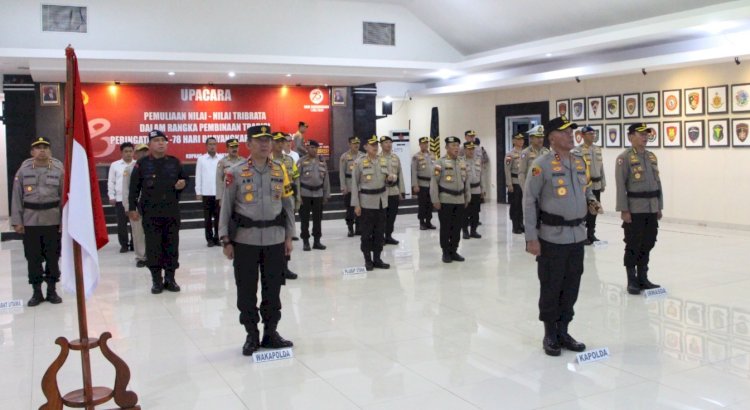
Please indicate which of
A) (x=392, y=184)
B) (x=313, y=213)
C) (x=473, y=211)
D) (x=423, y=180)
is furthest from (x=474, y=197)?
(x=313, y=213)

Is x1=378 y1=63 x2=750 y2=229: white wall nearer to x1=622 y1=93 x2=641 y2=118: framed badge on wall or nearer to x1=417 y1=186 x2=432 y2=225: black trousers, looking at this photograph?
x1=622 y1=93 x2=641 y2=118: framed badge on wall

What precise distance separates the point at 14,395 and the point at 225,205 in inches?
70.3

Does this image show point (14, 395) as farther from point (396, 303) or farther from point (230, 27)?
point (230, 27)

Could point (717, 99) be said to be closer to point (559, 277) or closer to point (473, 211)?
point (473, 211)

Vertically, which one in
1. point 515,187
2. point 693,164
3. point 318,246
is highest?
point 693,164

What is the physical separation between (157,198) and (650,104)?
A: 9.64 m

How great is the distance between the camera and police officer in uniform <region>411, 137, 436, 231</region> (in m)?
11.9

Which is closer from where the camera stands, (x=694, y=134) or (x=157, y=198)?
(x=157, y=198)

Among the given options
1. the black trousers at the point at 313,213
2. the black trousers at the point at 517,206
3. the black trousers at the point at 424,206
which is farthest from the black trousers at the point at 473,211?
the black trousers at the point at 313,213

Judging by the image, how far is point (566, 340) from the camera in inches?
194

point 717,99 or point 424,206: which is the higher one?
point 717,99

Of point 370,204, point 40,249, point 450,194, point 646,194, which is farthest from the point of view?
point 450,194

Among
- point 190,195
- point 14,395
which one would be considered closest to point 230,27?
point 190,195

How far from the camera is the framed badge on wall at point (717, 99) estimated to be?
11664mm
